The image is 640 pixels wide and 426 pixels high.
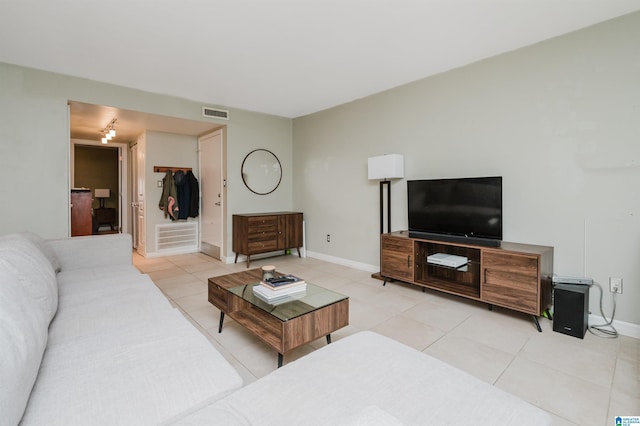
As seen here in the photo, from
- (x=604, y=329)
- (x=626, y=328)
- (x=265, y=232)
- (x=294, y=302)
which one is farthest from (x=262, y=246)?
(x=626, y=328)

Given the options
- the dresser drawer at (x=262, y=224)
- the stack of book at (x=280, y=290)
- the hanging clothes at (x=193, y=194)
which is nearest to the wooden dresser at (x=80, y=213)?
the hanging clothes at (x=193, y=194)

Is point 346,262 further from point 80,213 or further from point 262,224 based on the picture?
point 80,213

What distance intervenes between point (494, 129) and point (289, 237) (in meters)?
3.18

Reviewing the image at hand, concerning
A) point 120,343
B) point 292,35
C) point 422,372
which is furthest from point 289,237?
point 422,372

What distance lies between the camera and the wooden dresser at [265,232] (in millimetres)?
4375

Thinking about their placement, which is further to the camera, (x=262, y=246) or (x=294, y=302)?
(x=262, y=246)

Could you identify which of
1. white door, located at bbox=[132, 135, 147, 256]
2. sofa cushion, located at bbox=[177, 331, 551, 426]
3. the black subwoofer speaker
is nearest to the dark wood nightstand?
white door, located at bbox=[132, 135, 147, 256]

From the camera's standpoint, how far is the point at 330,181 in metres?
4.68

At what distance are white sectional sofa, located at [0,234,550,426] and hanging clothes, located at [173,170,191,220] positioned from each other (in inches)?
148

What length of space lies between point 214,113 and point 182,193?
1.62 metres

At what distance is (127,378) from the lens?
1072mm

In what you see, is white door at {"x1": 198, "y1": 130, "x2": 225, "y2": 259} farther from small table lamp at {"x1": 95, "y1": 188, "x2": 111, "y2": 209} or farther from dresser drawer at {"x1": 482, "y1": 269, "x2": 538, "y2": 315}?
small table lamp at {"x1": 95, "y1": 188, "x2": 111, "y2": 209}

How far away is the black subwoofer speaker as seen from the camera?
2.21m

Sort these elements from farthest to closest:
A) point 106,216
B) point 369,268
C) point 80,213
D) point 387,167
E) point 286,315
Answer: point 106,216, point 80,213, point 369,268, point 387,167, point 286,315
